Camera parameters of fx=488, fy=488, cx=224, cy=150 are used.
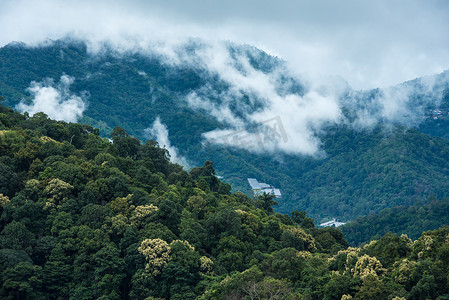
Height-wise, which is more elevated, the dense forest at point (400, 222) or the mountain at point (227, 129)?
the mountain at point (227, 129)

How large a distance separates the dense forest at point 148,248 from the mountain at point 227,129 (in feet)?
307

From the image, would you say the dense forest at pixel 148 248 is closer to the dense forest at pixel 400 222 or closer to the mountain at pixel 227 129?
the dense forest at pixel 400 222

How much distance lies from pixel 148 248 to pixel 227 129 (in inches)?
5456

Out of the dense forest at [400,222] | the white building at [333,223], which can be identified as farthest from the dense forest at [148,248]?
the white building at [333,223]

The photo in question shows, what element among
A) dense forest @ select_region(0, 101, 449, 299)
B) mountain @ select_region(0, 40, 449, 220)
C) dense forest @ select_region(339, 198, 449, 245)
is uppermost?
mountain @ select_region(0, 40, 449, 220)

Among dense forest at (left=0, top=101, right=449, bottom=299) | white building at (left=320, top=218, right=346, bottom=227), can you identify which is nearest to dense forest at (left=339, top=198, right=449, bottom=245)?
white building at (left=320, top=218, right=346, bottom=227)

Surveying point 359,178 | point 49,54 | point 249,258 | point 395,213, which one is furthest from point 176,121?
point 249,258

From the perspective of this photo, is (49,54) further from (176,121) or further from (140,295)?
(140,295)

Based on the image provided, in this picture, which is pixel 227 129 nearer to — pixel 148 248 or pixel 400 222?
pixel 400 222

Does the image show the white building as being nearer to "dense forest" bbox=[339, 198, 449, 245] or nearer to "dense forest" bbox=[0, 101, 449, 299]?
"dense forest" bbox=[339, 198, 449, 245]

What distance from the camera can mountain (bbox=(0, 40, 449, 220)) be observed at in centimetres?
15112

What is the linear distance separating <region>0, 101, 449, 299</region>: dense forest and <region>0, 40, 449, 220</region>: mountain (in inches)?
3689

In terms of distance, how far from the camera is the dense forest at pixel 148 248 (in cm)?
2889

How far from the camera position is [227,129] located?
171625mm
